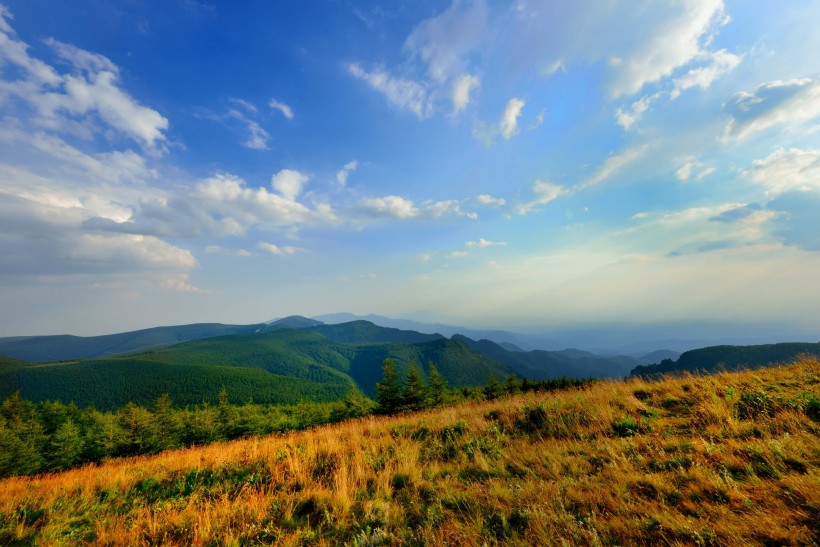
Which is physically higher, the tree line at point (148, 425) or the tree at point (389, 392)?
the tree at point (389, 392)

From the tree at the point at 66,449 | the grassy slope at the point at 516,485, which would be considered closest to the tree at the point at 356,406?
the tree at the point at 66,449

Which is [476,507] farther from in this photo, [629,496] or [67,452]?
[67,452]

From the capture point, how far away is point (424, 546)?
141 inches

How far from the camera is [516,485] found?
4.67m

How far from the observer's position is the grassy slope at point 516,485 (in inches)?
132

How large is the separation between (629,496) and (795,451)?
2.80 m

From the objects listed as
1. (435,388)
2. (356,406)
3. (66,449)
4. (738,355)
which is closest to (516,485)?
(356,406)

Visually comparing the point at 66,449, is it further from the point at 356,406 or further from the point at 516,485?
the point at 516,485

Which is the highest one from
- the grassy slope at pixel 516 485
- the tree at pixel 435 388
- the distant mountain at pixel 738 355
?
the grassy slope at pixel 516 485

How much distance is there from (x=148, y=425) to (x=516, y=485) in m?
54.5

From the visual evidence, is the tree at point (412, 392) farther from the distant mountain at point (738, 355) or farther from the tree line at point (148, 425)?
the distant mountain at point (738, 355)

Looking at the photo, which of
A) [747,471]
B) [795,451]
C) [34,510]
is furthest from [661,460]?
[34,510]

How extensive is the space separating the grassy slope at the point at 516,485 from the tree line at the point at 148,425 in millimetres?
27032

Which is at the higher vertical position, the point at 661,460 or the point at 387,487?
the point at 661,460
